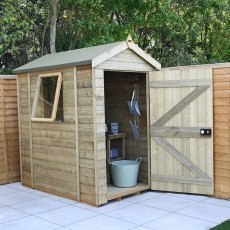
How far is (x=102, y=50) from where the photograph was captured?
5.29 meters

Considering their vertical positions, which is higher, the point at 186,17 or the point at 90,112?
the point at 186,17

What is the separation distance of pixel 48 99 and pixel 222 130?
8.98 feet

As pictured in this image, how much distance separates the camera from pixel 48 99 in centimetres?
588

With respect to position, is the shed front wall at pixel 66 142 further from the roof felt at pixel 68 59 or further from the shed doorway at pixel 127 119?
the shed doorway at pixel 127 119

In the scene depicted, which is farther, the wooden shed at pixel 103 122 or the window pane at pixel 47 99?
the window pane at pixel 47 99

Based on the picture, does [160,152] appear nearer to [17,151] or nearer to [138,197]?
[138,197]

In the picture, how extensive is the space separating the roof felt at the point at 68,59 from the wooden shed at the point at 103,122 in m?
0.01

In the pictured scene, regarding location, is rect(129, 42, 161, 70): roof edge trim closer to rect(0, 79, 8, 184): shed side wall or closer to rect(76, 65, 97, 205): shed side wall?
rect(76, 65, 97, 205): shed side wall

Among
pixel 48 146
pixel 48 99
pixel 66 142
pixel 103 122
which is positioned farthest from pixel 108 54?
pixel 48 146

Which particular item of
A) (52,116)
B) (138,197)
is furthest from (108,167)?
(52,116)

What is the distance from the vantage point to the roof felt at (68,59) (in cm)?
522

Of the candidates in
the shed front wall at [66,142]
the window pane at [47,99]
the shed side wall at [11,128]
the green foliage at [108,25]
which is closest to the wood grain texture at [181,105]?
the shed front wall at [66,142]

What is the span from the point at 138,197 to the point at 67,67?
2268mm

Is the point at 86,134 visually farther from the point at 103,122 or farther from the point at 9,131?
the point at 9,131
